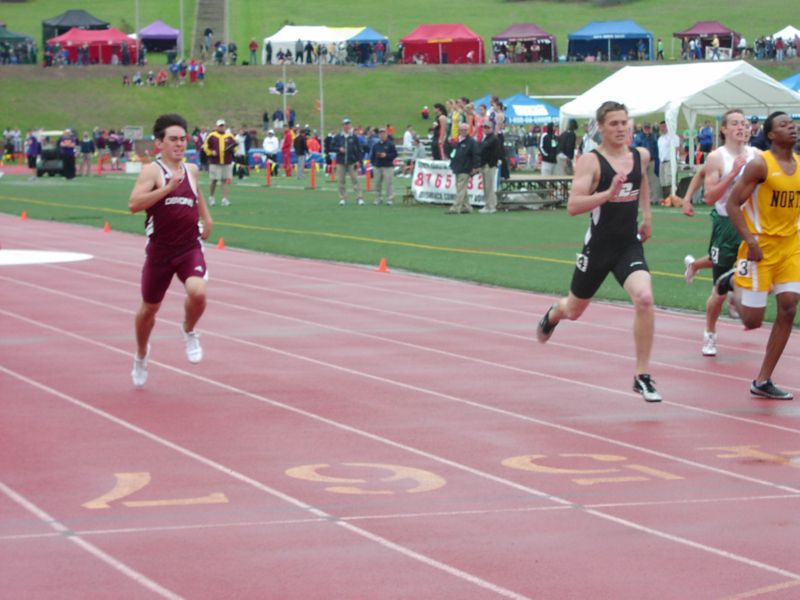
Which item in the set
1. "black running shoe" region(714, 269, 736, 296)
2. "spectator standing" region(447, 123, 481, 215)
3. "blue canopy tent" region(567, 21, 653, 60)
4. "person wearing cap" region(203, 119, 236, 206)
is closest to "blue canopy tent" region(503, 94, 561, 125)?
"person wearing cap" region(203, 119, 236, 206)

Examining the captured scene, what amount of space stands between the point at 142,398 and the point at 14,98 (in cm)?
7071

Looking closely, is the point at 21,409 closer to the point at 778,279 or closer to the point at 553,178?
the point at 778,279

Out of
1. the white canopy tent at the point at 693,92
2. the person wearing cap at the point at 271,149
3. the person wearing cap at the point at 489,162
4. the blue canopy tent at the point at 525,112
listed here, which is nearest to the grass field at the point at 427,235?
the person wearing cap at the point at 489,162

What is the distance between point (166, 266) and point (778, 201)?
13.6 ft

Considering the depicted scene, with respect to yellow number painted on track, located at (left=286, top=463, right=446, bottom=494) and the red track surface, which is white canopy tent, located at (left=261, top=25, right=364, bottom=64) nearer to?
the red track surface

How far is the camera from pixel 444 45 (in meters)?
86.9

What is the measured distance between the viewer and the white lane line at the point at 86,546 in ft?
18.9

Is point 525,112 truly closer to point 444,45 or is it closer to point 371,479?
point 444,45

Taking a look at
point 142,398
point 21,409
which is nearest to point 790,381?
point 142,398

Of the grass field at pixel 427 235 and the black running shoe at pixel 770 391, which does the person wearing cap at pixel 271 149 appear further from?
the black running shoe at pixel 770 391

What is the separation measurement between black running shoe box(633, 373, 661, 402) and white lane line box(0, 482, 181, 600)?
13.5 feet

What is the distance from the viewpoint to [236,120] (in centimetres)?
7631

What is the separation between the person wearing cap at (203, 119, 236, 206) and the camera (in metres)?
33.4

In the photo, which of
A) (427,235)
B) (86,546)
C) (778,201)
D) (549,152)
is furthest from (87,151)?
(86,546)
